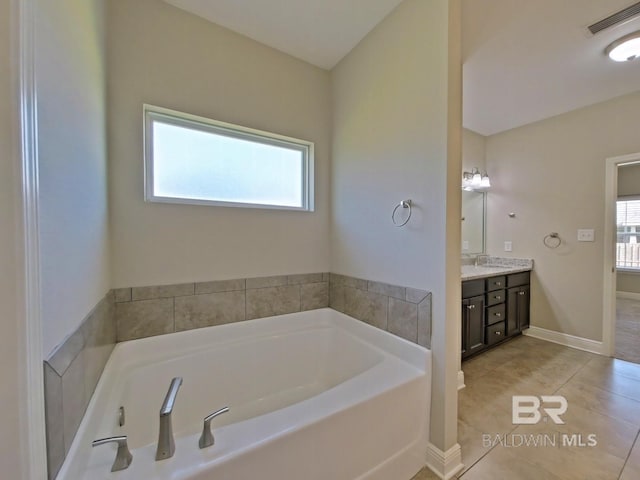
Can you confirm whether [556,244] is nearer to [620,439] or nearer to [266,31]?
[620,439]

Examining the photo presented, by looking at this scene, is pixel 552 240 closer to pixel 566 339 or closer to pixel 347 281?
pixel 566 339

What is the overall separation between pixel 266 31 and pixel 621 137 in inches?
141

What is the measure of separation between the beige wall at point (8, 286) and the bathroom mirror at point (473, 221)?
3749mm

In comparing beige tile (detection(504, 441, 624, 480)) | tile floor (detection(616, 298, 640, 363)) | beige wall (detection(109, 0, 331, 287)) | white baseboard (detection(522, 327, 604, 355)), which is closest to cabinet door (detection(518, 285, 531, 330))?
white baseboard (detection(522, 327, 604, 355))

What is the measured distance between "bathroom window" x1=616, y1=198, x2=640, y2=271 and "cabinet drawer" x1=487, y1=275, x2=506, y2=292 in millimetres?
4188

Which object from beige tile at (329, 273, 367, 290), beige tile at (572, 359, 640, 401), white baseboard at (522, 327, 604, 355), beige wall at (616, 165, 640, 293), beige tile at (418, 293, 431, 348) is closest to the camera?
beige tile at (418, 293, 431, 348)

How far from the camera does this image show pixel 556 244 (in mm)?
Answer: 3014

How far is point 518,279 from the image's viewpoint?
10.0ft

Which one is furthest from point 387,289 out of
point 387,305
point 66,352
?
point 66,352

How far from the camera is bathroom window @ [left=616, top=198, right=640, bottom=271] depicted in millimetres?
4895

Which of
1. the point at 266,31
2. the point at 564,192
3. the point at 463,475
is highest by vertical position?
the point at 266,31

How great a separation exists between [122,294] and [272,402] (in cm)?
124

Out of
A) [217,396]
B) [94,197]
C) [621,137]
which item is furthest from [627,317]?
[94,197]

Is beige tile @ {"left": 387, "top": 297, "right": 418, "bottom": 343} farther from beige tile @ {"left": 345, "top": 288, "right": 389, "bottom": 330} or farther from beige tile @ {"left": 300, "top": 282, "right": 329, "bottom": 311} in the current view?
beige tile @ {"left": 300, "top": 282, "right": 329, "bottom": 311}
